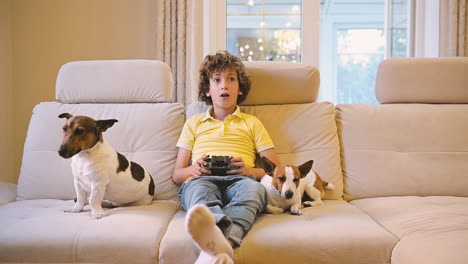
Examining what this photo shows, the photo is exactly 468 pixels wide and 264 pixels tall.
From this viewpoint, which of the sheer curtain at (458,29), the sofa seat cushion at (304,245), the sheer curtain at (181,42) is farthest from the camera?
the sheer curtain at (458,29)

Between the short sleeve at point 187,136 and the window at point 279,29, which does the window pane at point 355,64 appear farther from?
the short sleeve at point 187,136

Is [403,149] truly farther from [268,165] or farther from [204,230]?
[204,230]

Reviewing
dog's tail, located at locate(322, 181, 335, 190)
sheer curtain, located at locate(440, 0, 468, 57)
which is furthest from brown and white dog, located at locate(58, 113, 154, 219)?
sheer curtain, located at locate(440, 0, 468, 57)

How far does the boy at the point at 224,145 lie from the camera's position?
1.76 m

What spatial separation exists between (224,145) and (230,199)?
38 cm

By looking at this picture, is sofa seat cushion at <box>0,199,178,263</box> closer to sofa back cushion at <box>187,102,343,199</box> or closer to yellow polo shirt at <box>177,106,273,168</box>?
yellow polo shirt at <box>177,106,273,168</box>

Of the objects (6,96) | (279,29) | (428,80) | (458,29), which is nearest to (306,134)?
(428,80)

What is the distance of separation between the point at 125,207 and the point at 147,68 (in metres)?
0.89

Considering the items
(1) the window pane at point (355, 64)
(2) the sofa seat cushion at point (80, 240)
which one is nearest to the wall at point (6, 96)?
(2) the sofa seat cushion at point (80, 240)

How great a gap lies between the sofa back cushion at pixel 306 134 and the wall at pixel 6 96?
1.85m

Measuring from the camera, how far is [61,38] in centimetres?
354

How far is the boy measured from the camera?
1763 millimetres

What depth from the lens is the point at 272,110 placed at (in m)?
2.37

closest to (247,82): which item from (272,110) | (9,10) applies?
(272,110)
